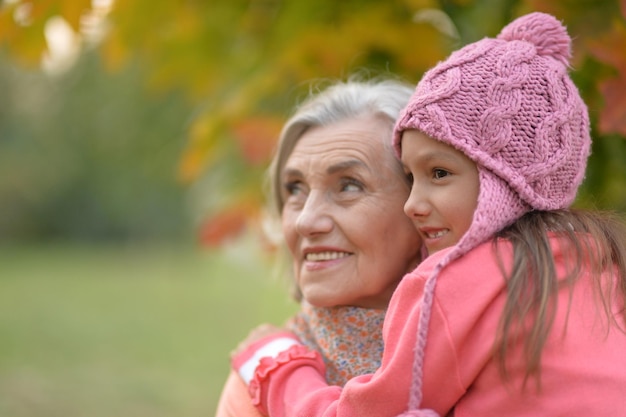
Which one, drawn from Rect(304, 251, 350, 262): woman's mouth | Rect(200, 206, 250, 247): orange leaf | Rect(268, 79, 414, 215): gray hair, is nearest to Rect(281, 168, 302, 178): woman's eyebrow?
Rect(268, 79, 414, 215): gray hair

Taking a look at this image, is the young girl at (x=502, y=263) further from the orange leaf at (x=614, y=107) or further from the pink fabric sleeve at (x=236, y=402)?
the orange leaf at (x=614, y=107)

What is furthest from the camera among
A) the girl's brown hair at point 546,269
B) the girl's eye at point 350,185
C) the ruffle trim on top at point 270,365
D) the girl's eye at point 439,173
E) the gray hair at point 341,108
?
the gray hair at point 341,108

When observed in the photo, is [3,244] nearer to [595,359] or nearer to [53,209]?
[53,209]

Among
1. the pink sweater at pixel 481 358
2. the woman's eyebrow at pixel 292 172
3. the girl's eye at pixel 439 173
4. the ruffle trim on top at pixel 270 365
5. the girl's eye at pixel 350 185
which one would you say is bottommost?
the pink sweater at pixel 481 358

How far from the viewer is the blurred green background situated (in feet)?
10.9

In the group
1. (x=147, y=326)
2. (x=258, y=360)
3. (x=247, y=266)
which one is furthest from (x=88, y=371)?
(x=247, y=266)

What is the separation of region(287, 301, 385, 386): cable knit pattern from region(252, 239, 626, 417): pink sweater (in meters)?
0.54

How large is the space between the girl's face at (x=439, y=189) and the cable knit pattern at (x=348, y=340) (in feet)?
1.43

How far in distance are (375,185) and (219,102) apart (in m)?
1.97

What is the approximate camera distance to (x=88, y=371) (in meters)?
9.88

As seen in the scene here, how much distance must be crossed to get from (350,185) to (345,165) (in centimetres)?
8

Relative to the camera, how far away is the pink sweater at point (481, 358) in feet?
6.66

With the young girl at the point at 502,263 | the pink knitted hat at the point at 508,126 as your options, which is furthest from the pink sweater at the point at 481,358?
the pink knitted hat at the point at 508,126

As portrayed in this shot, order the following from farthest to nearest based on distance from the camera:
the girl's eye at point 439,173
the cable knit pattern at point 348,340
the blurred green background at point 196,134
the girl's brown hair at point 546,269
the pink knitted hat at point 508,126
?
the blurred green background at point 196,134 < the cable knit pattern at point 348,340 < the girl's eye at point 439,173 < the pink knitted hat at point 508,126 < the girl's brown hair at point 546,269
